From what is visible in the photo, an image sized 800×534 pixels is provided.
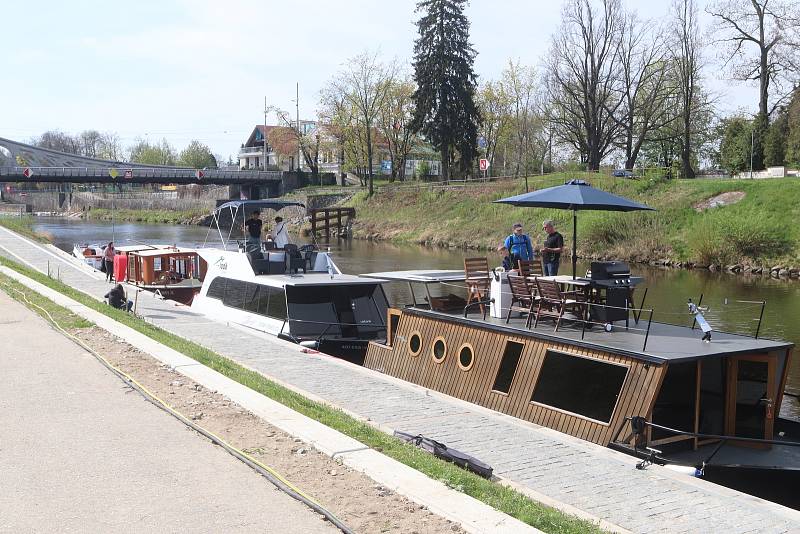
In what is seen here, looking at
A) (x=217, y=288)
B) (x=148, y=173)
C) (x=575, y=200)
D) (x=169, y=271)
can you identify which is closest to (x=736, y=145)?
(x=169, y=271)

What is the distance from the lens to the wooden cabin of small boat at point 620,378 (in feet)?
33.5

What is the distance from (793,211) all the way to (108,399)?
38498 mm

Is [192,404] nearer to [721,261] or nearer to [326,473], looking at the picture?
[326,473]

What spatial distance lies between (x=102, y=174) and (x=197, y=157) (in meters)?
59.5

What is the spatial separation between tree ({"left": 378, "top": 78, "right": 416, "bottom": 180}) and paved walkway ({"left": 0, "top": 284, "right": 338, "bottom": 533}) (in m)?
73.4

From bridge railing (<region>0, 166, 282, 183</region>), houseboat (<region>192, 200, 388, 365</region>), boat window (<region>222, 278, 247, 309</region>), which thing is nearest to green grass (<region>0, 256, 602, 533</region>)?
houseboat (<region>192, 200, 388, 365</region>)

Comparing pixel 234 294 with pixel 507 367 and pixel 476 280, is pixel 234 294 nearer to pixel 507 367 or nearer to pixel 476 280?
pixel 476 280

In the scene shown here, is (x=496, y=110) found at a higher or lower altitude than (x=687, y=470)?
higher

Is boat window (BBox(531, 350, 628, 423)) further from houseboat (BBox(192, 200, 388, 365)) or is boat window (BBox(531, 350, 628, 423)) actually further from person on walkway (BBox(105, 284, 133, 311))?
person on walkway (BBox(105, 284, 133, 311))

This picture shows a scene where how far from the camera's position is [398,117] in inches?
3310

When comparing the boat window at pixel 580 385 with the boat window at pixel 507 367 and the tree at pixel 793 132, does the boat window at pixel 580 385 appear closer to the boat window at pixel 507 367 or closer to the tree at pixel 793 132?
the boat window at pixel 507 367

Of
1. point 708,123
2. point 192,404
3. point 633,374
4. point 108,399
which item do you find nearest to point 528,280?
point 633,374

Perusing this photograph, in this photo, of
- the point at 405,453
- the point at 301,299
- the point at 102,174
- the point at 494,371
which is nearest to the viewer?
the point at 405,453

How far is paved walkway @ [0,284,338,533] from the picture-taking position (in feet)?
21.2
